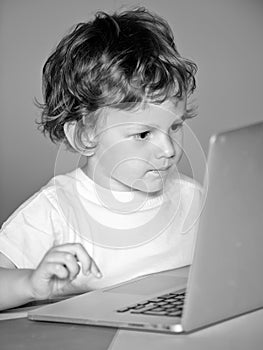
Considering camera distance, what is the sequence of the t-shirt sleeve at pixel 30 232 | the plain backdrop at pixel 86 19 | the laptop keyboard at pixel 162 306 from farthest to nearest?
the plain backdrop at pixel 86 19, the t-shirt sleeve at pixel 30 232, the laptop keyboard at pixel 162 306

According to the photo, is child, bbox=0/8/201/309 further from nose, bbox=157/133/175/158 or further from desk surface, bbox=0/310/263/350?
desk surface, bbox=0/310/263/350

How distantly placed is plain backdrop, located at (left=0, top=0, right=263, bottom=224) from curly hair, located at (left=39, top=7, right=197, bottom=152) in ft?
3.64

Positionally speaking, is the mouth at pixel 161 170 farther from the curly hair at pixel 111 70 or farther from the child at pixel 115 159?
the curly hair at pixel 111 70

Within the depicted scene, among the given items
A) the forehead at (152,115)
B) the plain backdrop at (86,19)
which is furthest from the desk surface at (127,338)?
the plain backdrop at (86,19)

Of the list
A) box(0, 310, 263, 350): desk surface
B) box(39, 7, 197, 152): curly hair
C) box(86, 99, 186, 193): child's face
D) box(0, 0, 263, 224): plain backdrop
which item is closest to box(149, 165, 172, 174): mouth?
box(86, 99, 186, 193): child's face

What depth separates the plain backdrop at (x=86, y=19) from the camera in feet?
8.51

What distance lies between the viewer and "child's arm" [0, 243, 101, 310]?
880 mm

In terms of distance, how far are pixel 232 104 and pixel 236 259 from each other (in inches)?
72.8

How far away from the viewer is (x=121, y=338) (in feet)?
2.66

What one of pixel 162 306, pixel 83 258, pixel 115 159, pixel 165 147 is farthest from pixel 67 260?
pixel 115 159

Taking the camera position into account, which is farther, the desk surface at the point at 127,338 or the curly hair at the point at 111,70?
the curly hair at the point at 111,70

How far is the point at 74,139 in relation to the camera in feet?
4.71

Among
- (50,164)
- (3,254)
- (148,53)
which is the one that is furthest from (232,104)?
(3,254)

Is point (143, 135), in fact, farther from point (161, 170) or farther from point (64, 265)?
point (64, 265)
